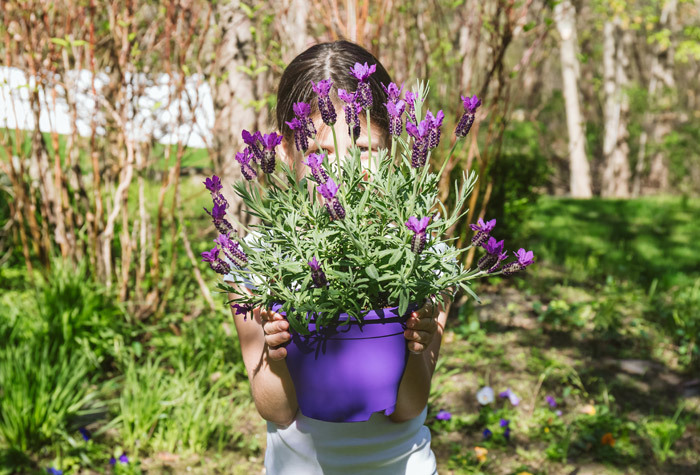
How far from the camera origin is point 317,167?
0.91 metres

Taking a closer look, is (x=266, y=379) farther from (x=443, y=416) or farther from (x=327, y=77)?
(x=443, y=416)

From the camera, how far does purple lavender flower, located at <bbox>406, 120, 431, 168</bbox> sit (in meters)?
0.91

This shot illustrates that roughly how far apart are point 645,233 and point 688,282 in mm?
2169

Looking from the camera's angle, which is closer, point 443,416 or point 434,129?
point 434,129

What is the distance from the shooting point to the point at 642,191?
47.1 feet

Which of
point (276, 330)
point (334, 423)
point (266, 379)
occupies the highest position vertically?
point (276, 330)

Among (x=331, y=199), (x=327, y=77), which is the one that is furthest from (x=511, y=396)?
(x=331, y=199)

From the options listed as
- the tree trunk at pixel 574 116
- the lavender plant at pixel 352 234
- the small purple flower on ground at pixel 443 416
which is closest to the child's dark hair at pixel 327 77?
the lavender plant at pixel 352 234

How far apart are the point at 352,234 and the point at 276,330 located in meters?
0.22

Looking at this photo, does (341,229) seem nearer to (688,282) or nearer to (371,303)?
(371,303)

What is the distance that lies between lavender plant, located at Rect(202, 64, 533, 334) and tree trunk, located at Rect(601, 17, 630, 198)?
12823 mm

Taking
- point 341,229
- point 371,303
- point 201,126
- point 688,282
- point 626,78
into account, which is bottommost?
point 688,282

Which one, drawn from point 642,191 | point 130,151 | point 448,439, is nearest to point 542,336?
point 448,439

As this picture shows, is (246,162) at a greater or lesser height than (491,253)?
greater
